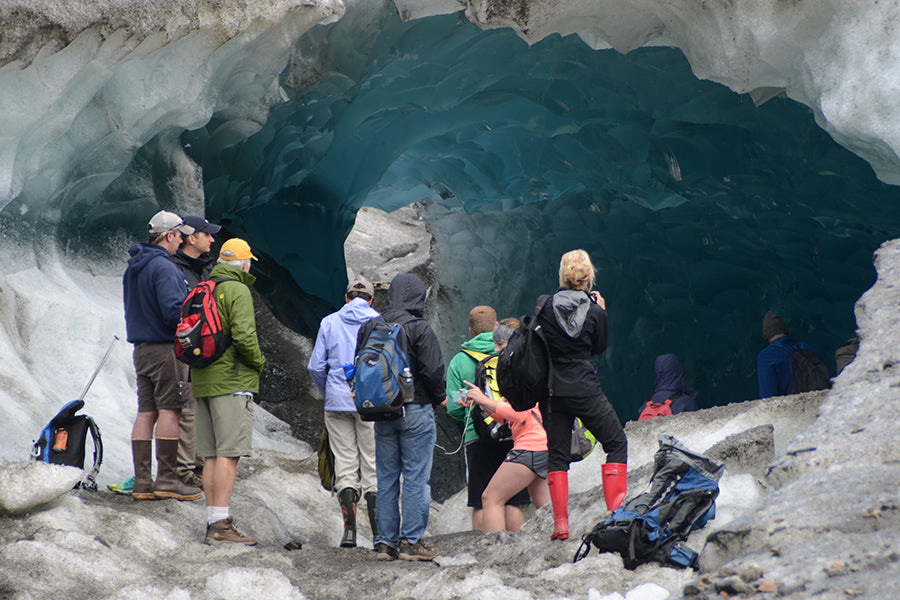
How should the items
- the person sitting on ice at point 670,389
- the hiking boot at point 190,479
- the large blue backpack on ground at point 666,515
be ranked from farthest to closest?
1. the person sitting on ice at point 670,389
2. the hiking boot at point 190,479
3. the large blue backpack on ground at point 666,515

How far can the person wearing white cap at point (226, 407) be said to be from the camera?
413 centimetres

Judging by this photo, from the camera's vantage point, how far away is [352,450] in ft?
15.7

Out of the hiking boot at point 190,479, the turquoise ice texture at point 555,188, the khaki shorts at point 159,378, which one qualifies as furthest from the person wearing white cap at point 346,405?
the turquoise ice texture at point 555,188

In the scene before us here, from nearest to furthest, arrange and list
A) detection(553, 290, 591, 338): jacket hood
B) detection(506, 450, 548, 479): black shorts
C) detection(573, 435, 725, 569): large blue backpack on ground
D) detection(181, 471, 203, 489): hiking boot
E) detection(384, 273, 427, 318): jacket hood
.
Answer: detection(573, 435, 725, 569): large blue backpack on ground
detection(553, 290, 591, 338): jacket hood
detection(384, 273, 427, 318): jacket hood
detection(506, 450, 548, 479): black shorts
detection(181, 471, 203, 489): hiking boot

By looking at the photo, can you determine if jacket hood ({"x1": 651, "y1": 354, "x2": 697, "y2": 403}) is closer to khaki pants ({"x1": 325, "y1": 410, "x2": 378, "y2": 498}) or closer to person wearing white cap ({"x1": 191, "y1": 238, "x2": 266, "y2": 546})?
khaki pants ({"x1": 325, "y1": 410, "x2": 378, "y2": 498})

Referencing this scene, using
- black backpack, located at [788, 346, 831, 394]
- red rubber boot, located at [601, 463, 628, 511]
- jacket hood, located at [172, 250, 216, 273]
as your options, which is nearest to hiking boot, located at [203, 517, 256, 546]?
jacket hood, located at [172, 250, 216, 273]

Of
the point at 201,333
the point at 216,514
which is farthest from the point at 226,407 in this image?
the point at 216,514

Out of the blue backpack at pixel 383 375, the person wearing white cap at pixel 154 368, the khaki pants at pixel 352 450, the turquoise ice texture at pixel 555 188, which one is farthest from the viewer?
the turquoise ice texture at pixel 555 188

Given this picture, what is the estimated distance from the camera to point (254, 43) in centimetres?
639

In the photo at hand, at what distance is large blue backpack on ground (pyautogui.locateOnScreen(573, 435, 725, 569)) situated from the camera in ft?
9.87

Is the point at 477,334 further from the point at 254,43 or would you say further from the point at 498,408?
the point at 254,43

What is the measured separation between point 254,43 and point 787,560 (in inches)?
222

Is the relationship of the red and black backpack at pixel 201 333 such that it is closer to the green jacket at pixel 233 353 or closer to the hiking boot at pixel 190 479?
the green jacket at pixel 233 353

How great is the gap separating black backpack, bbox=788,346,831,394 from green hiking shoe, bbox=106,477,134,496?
4.75m
